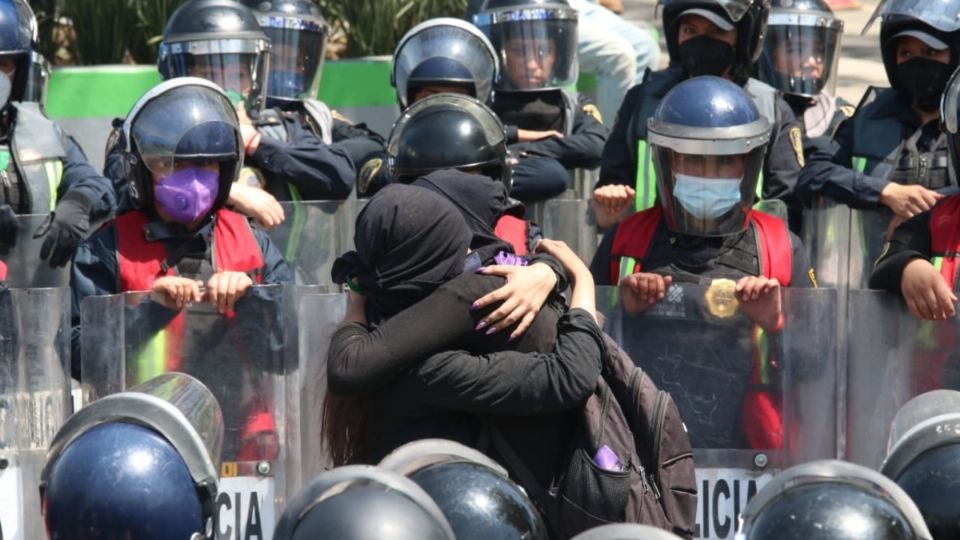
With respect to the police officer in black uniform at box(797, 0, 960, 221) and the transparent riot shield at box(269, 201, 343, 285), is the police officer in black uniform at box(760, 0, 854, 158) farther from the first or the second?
the transparent riot shield at box(269, 201, 343, 285)

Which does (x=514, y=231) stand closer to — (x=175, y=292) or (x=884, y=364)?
(x=175, y=292)

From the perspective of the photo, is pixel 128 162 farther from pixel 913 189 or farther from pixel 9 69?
pixel 913 189

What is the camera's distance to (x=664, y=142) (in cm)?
546

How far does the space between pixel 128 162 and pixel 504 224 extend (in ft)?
3.90

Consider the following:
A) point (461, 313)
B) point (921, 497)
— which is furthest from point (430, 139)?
point (921, 497)

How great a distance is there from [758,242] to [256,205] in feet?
5.53

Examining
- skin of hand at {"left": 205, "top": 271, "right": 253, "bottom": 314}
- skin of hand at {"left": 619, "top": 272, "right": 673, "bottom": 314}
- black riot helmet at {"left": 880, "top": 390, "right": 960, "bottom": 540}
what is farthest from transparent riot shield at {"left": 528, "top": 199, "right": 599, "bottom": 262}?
black riot helmet at {"left": 880, "top": 390, "right": 960, "bottom": 540}

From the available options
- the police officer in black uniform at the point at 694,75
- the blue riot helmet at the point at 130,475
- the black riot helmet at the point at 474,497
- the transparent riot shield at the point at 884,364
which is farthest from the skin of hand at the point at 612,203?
the black riot helmet at the point at 474,497

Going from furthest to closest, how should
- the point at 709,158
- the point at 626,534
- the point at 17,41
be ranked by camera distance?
the point at 17,41 → the point at 709,158 → the point at 626,534

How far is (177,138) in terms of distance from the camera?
5.32 metres

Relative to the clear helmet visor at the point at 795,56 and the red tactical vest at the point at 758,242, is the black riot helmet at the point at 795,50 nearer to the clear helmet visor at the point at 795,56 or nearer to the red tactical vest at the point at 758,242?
the clear helmet visor at the point at 795,56

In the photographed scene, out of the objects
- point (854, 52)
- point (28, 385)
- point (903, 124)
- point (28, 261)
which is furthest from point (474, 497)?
point (854, 52)

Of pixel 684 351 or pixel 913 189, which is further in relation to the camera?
pixel 913 189

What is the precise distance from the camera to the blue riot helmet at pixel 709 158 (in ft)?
17.6
